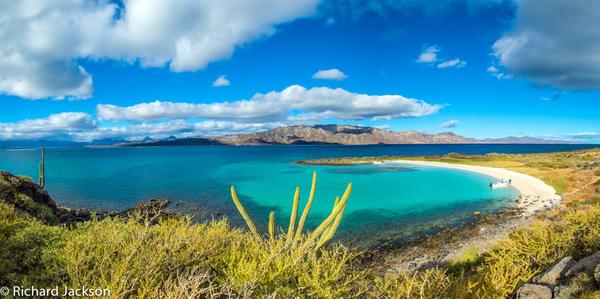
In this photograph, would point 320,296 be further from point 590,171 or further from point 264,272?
point 590,171

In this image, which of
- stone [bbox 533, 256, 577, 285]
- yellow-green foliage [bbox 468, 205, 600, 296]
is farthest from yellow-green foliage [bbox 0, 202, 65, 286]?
stone [bbox 533, 256, 577, 285]

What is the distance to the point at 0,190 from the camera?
1958cm

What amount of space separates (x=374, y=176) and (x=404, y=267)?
176 feet

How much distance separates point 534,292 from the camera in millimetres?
10945

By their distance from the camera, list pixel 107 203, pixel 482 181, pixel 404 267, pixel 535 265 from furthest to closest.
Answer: pixel 482 181 < pixel 107 203 < pixel 404 267 < pixel 535 265

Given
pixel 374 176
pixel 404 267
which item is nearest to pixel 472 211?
pixel 404 267

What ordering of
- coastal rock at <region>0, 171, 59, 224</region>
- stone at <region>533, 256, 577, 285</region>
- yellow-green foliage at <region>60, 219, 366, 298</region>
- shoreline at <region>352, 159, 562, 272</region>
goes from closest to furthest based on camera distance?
yellow-green foliage at <region>60, 219, 366, 298</region>
stone at <region>533, 256, 577, 285</region>
coastal rock at <region>0, 171, 59, 224</region>
shoreline at <region>352, 159, 562, 272</region>

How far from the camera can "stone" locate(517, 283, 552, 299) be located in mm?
10672

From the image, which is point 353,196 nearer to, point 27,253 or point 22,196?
point 22,196

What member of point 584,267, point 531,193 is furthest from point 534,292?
point 531,193

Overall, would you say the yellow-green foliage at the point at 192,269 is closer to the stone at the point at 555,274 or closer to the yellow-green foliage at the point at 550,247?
the stone at the point at 555,274

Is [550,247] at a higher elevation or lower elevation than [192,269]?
lower

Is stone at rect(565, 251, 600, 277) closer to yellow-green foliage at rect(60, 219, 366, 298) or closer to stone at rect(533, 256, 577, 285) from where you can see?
stone at rect(533, 256, 577, 285)

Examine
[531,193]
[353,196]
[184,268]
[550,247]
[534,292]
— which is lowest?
[353,196]
